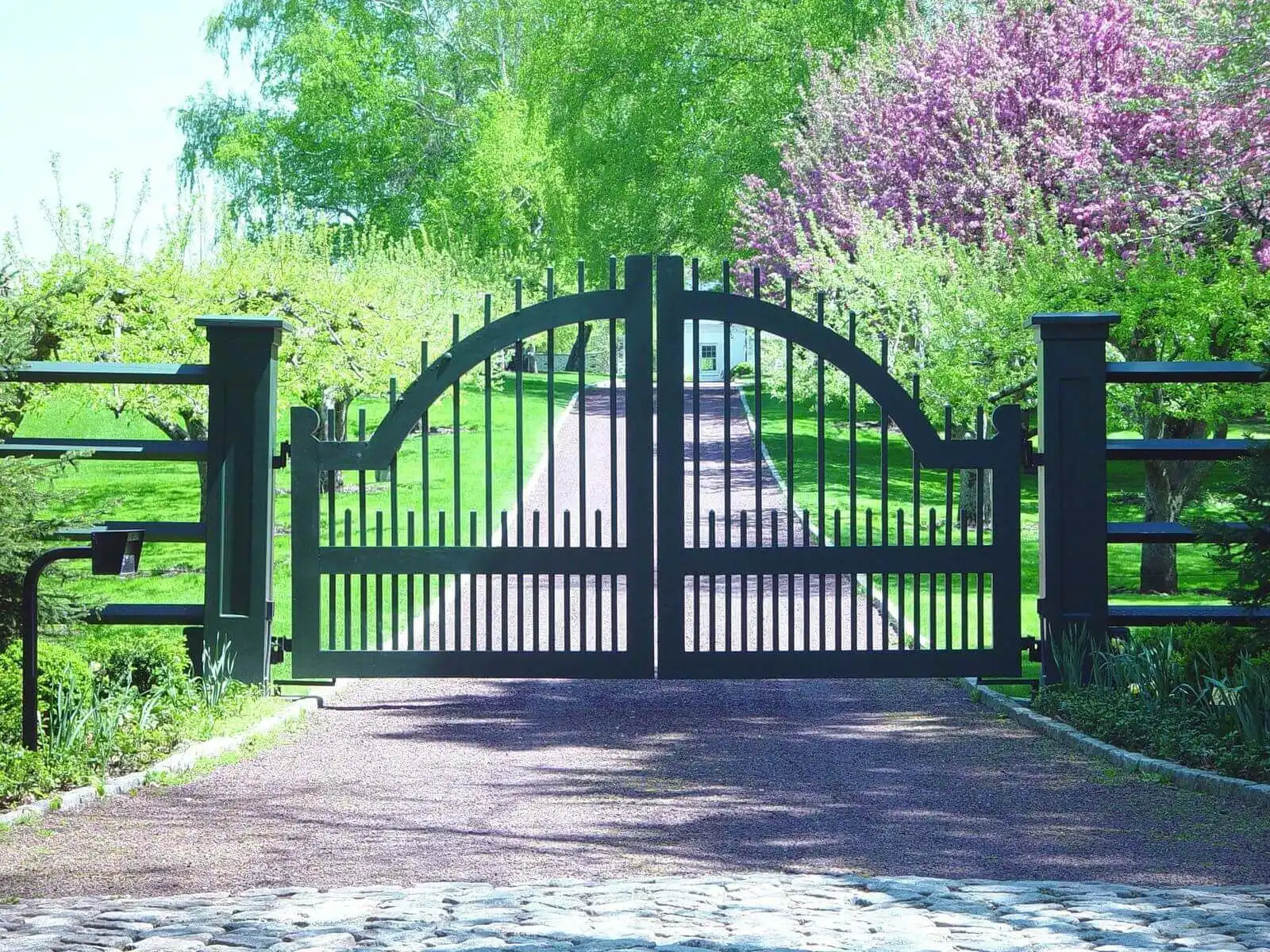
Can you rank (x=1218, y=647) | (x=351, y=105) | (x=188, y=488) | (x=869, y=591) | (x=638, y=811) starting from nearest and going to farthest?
(x=638, y=811) → (x=1218, y=647) → (x=869, y=591) → (x=188, y=488) → (x=351, y=105)

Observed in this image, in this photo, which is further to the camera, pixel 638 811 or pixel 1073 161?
pixel 1073 161

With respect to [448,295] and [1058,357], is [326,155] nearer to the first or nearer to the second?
[448,295]

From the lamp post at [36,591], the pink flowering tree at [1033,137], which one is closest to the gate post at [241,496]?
the lamp post at [36,591]

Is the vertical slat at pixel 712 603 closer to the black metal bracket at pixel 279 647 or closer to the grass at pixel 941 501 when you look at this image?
the grass at pixel 941 501

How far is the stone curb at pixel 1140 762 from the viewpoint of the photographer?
634 centimetres

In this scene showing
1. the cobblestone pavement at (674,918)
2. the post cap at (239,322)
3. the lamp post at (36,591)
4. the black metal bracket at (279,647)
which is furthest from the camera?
the black metal bracket at (279,647)

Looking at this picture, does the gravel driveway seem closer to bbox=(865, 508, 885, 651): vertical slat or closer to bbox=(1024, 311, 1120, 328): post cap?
bbox=(865, 508, 885, 651): vertical slat

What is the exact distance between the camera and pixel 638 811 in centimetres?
619

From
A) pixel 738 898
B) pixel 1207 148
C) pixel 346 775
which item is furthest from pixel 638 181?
pixel 738 898

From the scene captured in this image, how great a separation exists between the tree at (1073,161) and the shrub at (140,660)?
28.9ft

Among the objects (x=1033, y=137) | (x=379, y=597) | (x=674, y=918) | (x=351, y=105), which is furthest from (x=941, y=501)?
(x=351, y=105)

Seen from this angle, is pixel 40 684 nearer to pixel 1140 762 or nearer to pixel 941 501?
pixel 1140 762

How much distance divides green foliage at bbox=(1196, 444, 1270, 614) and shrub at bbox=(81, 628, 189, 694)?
558cm

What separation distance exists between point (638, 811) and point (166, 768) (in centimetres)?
230
